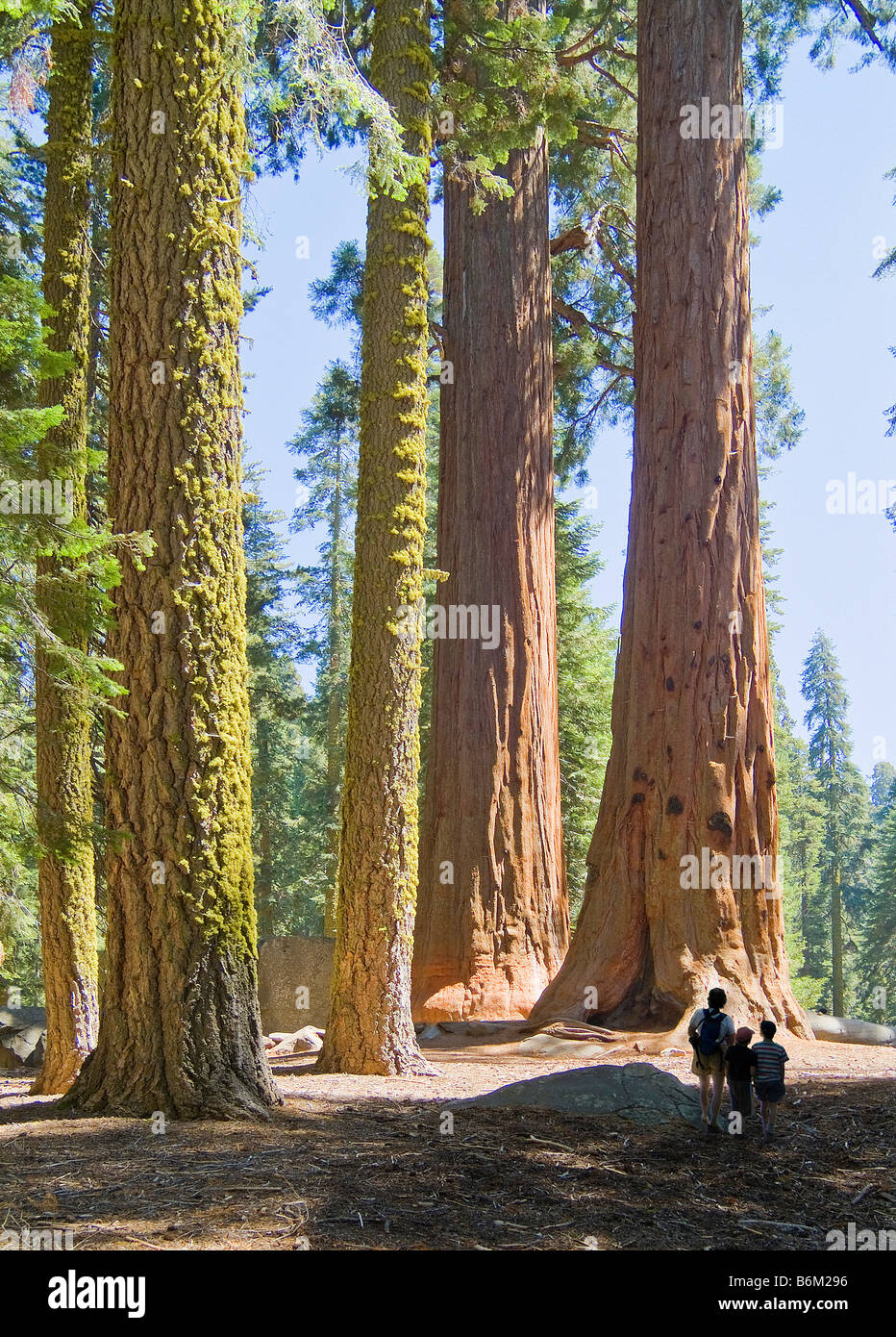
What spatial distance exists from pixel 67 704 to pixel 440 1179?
267 inches

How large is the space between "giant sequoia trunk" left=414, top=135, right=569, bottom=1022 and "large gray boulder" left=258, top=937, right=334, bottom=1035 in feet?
16.2

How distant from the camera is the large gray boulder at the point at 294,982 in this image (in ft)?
55.7

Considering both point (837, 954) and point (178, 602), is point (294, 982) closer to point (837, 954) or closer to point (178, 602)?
point (178, 602)

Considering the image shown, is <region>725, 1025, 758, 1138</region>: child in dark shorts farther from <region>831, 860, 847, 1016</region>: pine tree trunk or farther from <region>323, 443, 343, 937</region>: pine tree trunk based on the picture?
<region>831, 860, 847, 1016</region>: pine tree trunk

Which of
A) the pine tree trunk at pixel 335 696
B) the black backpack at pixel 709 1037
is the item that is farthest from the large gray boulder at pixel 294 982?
the black backpack at pixel 709 1037

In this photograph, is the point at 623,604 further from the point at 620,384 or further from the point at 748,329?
the point at 620,384

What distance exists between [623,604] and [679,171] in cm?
427

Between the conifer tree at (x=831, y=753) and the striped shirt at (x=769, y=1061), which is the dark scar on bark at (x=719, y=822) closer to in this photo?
the striped shirt at (x=769, y=1061)

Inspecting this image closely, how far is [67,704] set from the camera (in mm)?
10219

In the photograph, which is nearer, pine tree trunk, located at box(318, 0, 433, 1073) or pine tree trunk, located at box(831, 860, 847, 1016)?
pine tree trunk, located at box(318, 0, 433, 1073)

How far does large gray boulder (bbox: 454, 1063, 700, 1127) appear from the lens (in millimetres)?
6109

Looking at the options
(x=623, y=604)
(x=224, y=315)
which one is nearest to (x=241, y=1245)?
(x=224, y=315)

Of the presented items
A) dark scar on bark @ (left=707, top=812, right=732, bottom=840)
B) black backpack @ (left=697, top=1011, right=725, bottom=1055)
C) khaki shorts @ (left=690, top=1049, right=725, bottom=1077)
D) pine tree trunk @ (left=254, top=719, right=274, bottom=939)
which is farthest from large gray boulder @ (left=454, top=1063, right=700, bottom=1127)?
pine tree trunk @ (left=254, top=719, right=274, bottom=939)

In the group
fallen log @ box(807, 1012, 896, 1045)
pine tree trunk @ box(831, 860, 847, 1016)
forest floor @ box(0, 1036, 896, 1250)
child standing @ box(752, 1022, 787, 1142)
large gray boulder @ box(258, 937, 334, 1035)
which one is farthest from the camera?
pine tree trunk @ box(831, 860, 847, 1016)
